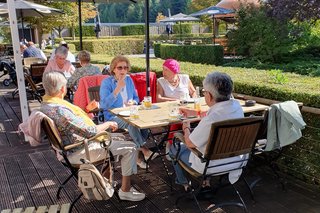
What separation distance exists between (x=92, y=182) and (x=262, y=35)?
11.7 m

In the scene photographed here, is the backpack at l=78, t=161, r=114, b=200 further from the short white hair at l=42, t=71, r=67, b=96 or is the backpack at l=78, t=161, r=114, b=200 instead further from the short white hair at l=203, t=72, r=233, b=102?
the short white hair at l=203, t=72, r=233, b=102

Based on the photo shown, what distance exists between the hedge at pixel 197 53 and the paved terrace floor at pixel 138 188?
10966mm

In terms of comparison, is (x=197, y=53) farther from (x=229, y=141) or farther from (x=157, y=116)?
(x=229, y=141)

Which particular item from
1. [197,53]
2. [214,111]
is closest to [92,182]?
[214,111]

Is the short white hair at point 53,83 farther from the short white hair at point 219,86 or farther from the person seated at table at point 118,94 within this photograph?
the short white hair at point 219,86

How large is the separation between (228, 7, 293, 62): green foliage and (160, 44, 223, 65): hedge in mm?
1069

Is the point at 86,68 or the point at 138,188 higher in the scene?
the point at 86,68

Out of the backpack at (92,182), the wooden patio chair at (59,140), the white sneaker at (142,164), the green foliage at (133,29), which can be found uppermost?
the green foliage at (133,29)

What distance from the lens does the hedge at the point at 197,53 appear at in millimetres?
14750

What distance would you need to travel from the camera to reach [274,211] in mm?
3117

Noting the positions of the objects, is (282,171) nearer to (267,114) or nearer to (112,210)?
(267,114)

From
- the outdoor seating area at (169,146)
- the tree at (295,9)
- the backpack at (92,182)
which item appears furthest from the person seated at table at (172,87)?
the tree at (295,9)

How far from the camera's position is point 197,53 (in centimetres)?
1573

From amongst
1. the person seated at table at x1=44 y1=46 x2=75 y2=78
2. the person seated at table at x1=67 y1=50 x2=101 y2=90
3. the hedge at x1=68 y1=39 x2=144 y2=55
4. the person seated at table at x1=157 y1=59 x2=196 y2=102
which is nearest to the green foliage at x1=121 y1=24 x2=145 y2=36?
the hedge at x1=68 y1=39 x2=144 y2=55
